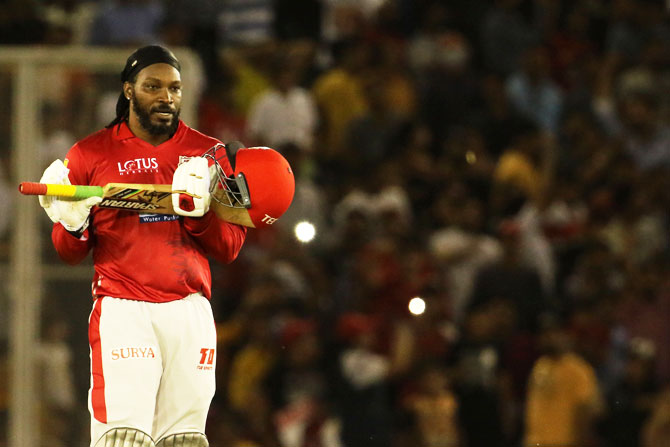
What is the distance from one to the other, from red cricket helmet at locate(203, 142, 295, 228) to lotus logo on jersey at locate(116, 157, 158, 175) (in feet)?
0.76

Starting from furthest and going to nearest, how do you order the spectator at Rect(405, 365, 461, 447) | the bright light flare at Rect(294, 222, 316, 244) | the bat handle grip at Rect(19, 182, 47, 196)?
the bright light flare at Rect(294, 222, 316, 244) < the spectator at Rect(405, 365, 461, 447) < the bat handle grip at Rect(19, 182, 47, 196)

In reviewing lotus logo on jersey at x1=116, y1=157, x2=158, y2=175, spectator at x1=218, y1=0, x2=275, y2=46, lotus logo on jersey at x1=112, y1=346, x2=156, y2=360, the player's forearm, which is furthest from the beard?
spectator at x1=218, y1=0, x2=275, y2=46

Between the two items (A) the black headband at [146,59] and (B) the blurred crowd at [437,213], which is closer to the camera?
(A) the black headband at [146,59]

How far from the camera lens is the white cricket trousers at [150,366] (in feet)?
15.8

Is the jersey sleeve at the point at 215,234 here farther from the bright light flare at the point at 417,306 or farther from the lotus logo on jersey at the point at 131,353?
the bright light flare at the point at 417,306

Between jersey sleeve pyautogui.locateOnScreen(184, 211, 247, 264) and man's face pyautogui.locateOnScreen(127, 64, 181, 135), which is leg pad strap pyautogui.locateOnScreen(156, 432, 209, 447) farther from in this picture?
man's face pyautogui.locateOnScreen(127, 64, 181, 135)

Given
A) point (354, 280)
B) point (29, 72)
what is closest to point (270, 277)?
point (354, 280)

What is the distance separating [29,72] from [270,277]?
2.23m

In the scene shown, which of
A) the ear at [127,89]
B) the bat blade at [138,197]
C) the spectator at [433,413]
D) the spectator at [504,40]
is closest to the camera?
the bat blade at [138,197]

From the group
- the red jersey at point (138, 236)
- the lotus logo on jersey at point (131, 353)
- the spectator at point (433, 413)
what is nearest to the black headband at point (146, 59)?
the red jersey at point (138, 236)

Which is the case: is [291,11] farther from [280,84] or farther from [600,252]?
[600,252]

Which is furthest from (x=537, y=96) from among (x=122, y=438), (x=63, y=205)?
(x=122, y=438)

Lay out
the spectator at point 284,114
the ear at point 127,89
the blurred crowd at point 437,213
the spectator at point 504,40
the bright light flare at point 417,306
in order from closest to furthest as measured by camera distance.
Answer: the ear at point 127,89, the blurred crowd at point 437,213, the bright light flare at point 417,306, the spectator at point 284,114, the spectator at point 504,40

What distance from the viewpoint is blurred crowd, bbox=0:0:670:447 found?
29.8ft
